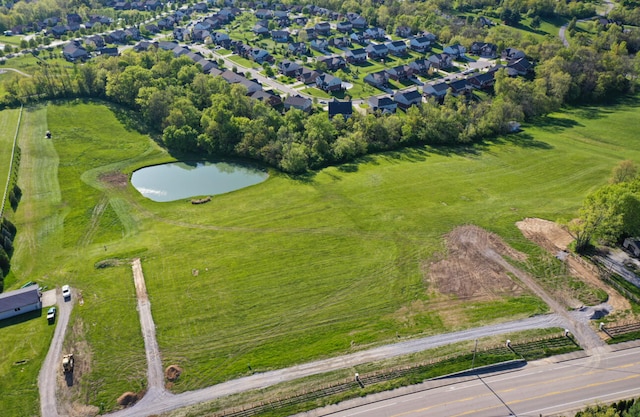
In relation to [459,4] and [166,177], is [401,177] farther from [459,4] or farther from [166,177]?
[459,4]

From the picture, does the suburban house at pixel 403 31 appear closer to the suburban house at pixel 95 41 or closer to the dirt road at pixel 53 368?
the suburban house at pixel 95 41

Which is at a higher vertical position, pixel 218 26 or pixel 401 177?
pixel 218 26

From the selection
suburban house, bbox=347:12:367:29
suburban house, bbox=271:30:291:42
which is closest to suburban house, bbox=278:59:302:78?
suburban house, bbox=271:30:291:42

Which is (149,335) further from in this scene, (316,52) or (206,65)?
(316,52)

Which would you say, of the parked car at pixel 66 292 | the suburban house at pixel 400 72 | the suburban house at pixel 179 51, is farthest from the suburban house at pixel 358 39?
the parked car at pixel 66 292

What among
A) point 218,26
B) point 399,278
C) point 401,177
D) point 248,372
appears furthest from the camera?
point 218,26

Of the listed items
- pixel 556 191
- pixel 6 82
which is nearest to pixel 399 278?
pixel 556 191
